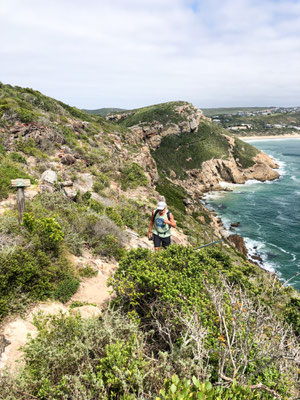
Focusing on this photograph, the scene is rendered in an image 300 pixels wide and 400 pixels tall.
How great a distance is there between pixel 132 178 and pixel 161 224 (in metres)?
14.0

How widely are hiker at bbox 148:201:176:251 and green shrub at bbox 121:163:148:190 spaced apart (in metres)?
11.8

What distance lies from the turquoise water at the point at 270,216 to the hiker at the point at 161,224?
799 inches

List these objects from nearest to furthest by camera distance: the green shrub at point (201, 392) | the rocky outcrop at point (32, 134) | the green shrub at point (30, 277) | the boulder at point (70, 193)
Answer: the green shrub at point (201, 392), the green shrub at point (30, 277), the boulder at point (70, 193), the rocky outcrop at point (32, 134)

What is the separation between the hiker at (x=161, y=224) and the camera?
23.2 ft

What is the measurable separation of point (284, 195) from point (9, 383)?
55611 mm

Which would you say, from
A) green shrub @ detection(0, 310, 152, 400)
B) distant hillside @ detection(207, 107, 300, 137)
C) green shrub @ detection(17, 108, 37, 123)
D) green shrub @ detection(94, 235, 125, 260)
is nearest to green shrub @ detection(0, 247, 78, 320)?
green shrub @ detection(0, 310, 152, 400)

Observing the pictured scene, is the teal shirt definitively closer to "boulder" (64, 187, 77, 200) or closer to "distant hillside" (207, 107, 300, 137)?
"boulder" (64, 187, 77, 200)

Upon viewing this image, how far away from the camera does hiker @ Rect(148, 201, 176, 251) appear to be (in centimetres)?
709

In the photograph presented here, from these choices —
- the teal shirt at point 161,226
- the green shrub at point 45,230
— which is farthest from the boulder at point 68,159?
the teal shirt at point 161,226

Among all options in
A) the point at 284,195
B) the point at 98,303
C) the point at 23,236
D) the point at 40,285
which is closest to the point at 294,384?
the point at 98,303

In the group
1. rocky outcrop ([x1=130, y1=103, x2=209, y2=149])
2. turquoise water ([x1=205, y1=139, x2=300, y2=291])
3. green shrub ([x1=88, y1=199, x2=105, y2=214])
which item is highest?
rocky outcrop ([x1=130, y1=103, x2=209, y2=149])

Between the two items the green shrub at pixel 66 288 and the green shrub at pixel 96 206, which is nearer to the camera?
the green shrub at pixel 66 288

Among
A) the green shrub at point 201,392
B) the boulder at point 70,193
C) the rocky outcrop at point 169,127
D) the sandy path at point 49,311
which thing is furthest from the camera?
the rocky outcrop at point 169,127

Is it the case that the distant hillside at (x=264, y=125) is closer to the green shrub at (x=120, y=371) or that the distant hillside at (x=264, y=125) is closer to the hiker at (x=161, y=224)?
the hiker at (x=161, y=224)
